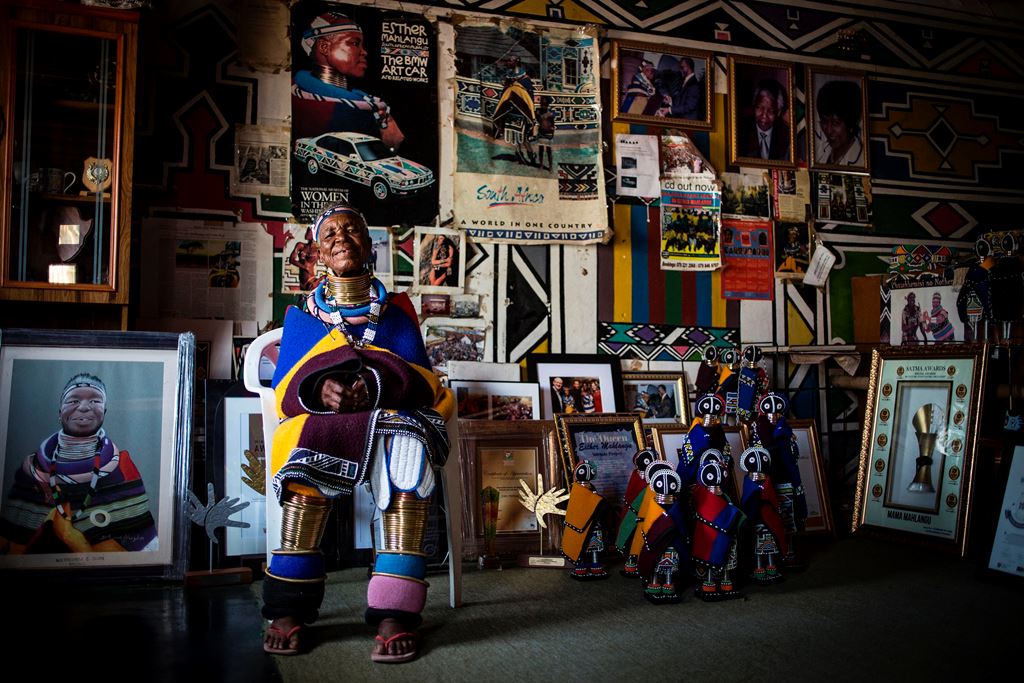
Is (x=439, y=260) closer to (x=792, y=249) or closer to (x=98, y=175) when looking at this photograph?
(x=98, y=175)

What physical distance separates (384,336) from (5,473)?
157cm

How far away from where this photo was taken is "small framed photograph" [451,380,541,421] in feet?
12.8

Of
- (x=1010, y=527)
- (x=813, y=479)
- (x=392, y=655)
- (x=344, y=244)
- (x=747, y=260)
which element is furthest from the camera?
(x=747, y=260)

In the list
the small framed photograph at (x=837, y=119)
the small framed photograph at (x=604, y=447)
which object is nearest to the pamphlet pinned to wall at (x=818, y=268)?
the small framed photograph at (x=837, y=119)

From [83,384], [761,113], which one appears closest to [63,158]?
[83,384]

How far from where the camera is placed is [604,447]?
3664 millimetres

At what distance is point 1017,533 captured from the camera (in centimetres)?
300

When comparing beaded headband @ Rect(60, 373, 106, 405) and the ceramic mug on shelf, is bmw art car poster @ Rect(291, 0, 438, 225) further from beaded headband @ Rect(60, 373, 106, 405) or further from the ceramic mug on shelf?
beaded headband @ Rect(60, 373, 106, 405)

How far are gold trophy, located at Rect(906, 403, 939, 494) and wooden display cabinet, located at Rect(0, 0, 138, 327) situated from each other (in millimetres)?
3440

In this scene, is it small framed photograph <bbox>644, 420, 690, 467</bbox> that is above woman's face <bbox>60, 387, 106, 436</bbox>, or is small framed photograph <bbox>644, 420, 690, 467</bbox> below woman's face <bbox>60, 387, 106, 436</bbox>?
below

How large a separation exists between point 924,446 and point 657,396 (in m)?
1.24

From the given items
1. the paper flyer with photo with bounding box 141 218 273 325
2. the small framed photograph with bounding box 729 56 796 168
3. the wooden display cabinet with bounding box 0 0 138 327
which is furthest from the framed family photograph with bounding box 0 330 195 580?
the small framed photograph with bounding box 729 56 796 168

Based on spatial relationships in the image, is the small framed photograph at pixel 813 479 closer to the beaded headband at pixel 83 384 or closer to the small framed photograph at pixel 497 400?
the small framed photograph at pixel 497 400

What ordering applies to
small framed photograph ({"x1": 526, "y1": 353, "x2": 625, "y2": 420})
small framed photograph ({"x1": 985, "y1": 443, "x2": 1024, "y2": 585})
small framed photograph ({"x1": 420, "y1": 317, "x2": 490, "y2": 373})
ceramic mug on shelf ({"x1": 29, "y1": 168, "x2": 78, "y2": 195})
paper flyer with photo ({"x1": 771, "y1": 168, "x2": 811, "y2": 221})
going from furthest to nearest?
paper flyer with photo ({"x1": 771, "y1": 168, "x2": 811, "y2": 221}) < small framed photograph ({"x1": 526, "y1": 353, "x2": 625, "y2": 420}) < small framed photograph ({"x1": 420, "y1": 317, "x2": 490, "y2": 373}) < ceramic mug on shelf ({"x1": 29, "y1": 168, "x2": 78, "y2": 195}) < small framed photograph ({"x1": 985, "y1": 443, "x2": 1024, "y2": 585})
